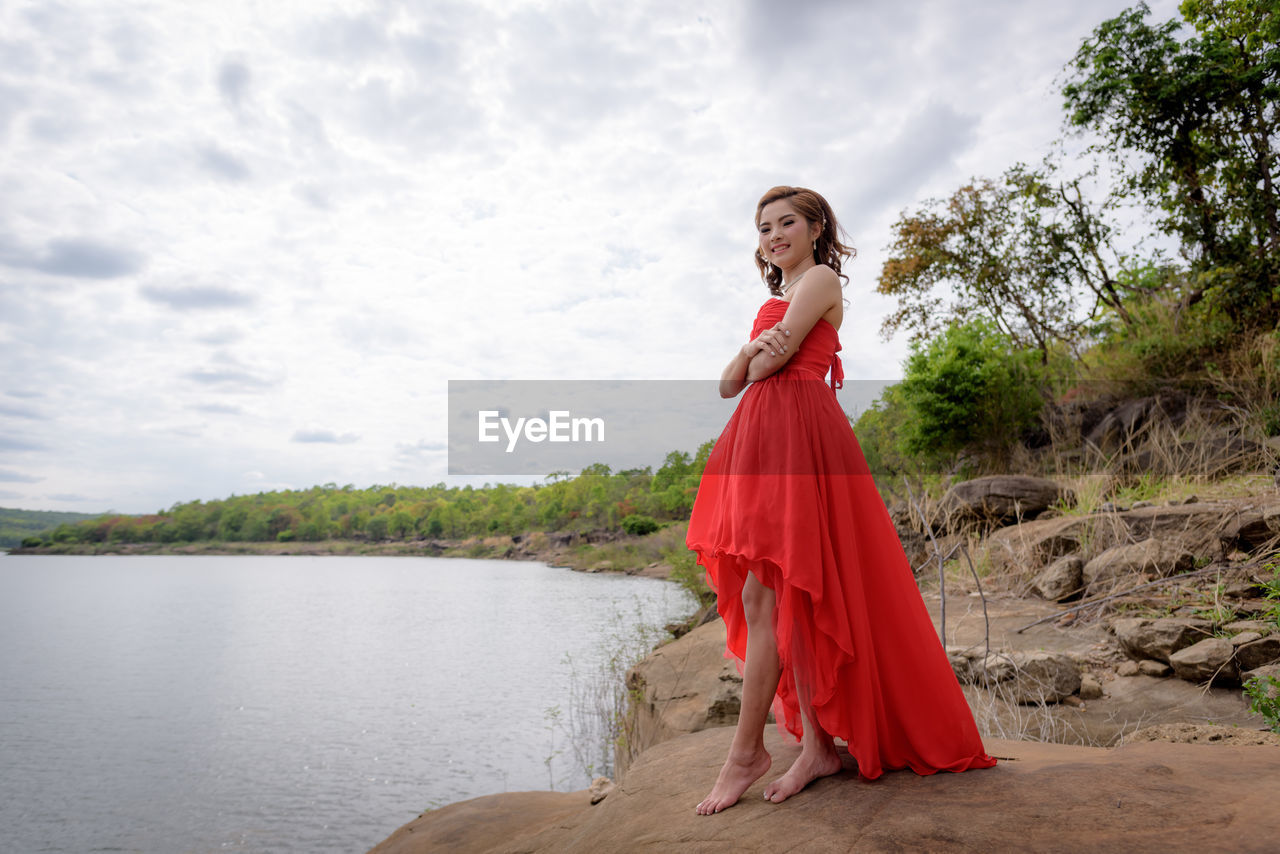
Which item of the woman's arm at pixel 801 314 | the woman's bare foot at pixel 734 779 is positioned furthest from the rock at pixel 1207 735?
the woman's arm at pixel 801 314

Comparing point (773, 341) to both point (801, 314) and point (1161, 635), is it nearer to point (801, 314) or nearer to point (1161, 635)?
point (801, 314)

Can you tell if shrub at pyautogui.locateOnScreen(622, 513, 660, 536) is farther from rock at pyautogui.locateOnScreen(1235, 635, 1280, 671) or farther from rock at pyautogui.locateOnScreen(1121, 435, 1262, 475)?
rock at pyautogui.locateOnScreen(1235, 635, 1280, 671)

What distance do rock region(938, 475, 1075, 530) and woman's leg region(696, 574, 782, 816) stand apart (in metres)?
7.46

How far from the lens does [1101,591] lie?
20.2 feet

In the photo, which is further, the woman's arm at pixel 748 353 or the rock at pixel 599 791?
the rock at pixel 599 791

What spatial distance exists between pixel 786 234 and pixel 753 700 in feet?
5.56

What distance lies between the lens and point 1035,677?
14.8 ft

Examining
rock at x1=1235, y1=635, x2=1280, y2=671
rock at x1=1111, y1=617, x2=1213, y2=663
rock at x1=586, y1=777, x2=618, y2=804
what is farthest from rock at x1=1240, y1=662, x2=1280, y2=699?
rock at x1=586, y1=777, x2=618, y2=804

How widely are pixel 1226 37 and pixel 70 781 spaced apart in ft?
61.4

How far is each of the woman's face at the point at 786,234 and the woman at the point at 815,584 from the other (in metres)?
0.18

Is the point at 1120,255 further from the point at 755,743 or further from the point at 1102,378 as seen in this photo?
the point at 755,743

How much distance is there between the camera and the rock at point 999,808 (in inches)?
68.2

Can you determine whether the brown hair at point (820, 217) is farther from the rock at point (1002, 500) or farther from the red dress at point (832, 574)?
the rock at point (1002, 500)

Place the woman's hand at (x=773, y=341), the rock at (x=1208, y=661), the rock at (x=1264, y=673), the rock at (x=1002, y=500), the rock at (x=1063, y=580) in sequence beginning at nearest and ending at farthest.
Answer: the woman's hand at (x=773, y=341), the rock at (x=1264, y=673), the rock at (x=1208, y=661), the rock at (x=1063, y=580), the rock at (x=1002, y=500)
